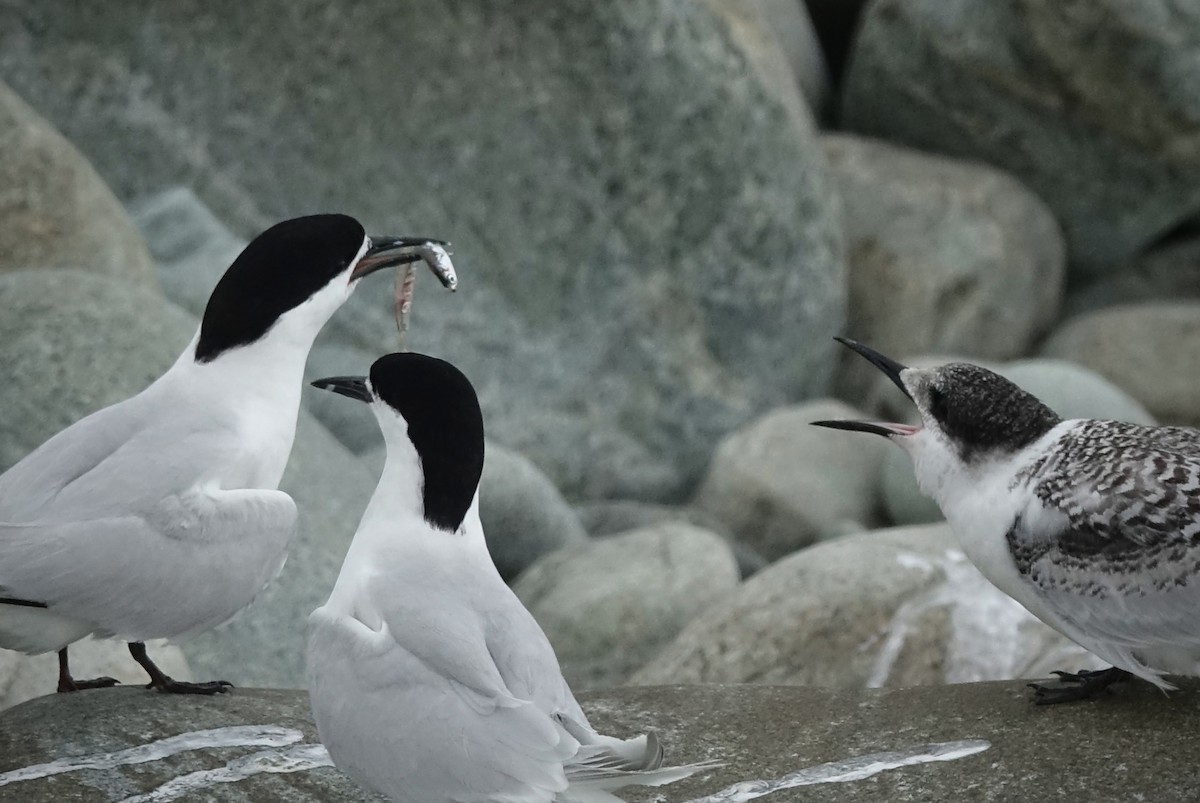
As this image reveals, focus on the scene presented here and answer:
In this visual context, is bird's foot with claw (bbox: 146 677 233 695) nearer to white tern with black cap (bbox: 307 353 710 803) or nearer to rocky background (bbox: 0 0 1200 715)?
white tern with black cap (bbox: 307 353 710 803)

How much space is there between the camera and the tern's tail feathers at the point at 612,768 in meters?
3.23

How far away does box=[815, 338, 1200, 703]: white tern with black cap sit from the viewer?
12.6ft

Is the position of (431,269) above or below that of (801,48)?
above

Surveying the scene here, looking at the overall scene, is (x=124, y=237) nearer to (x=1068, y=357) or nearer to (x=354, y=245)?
(x=354, y=245)

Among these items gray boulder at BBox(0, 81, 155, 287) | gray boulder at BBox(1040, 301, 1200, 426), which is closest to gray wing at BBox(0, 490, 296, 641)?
gray boulder at BBox(0, 81, 155, 287)

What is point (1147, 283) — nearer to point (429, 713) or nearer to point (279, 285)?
→ point (279, 285)

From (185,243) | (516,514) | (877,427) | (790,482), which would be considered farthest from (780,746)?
(185,243)

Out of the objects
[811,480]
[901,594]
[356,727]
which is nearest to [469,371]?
[811,480]

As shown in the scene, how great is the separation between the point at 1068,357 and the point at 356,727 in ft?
27.3

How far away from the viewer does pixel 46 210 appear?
7090 mm

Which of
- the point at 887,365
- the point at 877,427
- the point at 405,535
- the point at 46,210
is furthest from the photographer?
the point at 46,210

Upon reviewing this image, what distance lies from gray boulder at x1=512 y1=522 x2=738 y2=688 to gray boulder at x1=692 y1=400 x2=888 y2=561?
166cm

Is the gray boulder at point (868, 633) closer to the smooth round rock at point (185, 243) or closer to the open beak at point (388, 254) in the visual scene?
the open beak at point (388, 254)

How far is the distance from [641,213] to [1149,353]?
3685 mm
